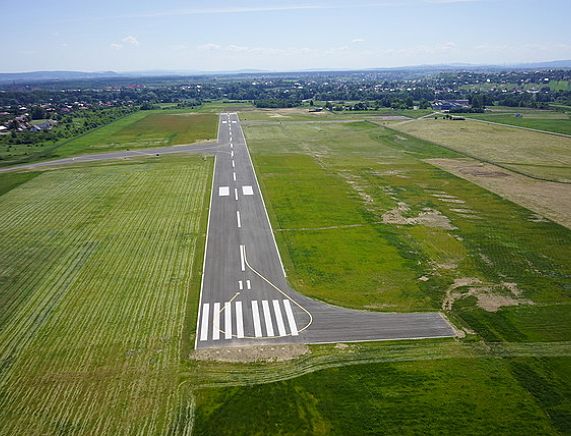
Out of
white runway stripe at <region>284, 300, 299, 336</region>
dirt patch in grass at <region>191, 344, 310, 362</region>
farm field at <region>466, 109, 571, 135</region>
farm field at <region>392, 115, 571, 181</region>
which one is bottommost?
dirt patch in grass at <region>191, 344, 310, 362</region>

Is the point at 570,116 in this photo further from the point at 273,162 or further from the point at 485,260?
the point at 485,260

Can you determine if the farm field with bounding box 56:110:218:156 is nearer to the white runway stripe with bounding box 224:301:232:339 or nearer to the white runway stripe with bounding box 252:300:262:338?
the white runway stripe with bounding box 224:301:232:339

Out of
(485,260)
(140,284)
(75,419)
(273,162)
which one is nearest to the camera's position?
(75,419)

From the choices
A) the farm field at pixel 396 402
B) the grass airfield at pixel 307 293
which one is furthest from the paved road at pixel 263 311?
the farm field at pixel 396 402

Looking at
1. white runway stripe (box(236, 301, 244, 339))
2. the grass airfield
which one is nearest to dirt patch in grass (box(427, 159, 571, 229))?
the grass airfield

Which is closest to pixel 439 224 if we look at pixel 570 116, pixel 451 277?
pixel 451 277

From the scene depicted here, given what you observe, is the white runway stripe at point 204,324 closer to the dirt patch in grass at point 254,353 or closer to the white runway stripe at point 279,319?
the dirt patch in grass at point 254,353

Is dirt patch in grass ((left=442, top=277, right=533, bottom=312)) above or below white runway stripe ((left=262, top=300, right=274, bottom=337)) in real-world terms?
below
